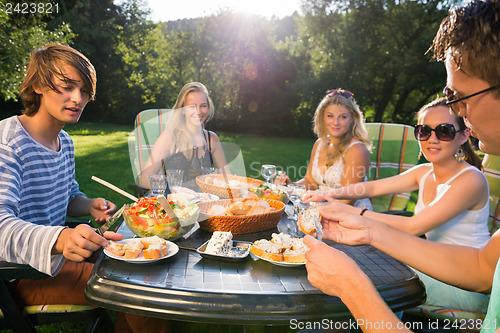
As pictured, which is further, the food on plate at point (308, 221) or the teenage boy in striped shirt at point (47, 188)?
the food on plate at point (308, 221)

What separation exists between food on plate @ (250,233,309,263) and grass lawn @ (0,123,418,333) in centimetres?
128

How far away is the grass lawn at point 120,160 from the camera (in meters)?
2.79

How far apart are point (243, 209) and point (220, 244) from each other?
41 centimetres

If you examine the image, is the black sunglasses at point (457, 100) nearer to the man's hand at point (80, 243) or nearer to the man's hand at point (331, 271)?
the man's hand at point (331, 271)

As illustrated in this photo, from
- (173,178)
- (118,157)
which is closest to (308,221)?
(173,178)

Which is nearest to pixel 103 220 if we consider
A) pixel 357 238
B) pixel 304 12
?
pixel 357 238

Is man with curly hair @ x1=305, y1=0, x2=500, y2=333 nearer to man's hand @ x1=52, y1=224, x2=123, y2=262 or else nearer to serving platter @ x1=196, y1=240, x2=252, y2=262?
serving platter @ x1=196, y1=240, x2=252, y2=262

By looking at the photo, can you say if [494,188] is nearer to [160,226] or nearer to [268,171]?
[268,171]

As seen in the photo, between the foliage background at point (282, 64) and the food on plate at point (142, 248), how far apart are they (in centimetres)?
1554

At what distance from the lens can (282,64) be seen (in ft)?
57.2

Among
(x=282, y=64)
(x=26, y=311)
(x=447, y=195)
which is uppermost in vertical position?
(x=282, y=64)

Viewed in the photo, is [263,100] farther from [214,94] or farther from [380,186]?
[380,186]

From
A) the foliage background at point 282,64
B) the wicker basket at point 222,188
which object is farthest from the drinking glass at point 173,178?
the foliage background at point 282,64

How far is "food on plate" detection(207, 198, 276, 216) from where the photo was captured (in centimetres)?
191
